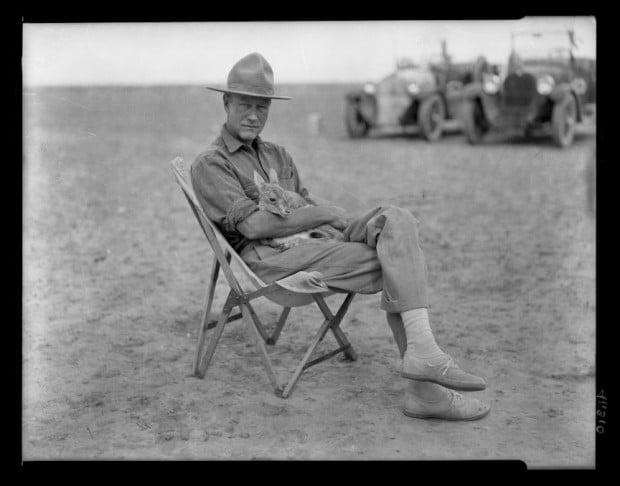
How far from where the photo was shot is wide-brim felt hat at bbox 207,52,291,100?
4.19 metres

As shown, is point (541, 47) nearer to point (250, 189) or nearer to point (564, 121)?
point (564, 121)

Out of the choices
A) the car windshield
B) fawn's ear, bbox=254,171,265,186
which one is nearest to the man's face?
fawn's ear, bbox=254,171,265,186

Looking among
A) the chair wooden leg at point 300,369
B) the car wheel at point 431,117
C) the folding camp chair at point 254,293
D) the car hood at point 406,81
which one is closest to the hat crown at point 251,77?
the folding camp chair at point 254,293

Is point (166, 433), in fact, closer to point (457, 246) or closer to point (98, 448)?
point (98, 448)

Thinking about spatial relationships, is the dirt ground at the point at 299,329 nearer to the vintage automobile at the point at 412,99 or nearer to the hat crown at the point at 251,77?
the hat crown at the point at 251,77

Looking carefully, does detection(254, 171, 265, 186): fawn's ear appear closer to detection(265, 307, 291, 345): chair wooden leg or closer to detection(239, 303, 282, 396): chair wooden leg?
detection(239, 303, 282, 396): chair wooden leg

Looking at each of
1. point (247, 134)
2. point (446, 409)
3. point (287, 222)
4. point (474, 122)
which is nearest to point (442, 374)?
point (446, 409)

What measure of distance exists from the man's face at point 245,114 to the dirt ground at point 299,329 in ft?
3.08

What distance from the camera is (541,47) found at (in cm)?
1080

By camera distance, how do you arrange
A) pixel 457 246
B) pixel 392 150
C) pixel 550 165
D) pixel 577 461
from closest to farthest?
pixel 577 461 < pixel 457 246 < pixel 550 165 < pixel 392 150

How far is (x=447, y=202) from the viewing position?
898 centimetres

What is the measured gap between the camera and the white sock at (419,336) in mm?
3791
